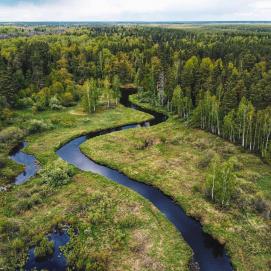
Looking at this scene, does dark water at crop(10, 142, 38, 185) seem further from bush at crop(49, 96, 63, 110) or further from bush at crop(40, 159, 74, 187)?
bush at crop(49, 96, 63, 110)

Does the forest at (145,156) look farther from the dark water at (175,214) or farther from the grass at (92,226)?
the dark water at (175,214)

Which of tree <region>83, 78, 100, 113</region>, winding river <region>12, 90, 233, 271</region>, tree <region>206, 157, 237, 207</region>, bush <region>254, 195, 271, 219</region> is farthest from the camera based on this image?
tree <region>83, 78, 100, 113</region>

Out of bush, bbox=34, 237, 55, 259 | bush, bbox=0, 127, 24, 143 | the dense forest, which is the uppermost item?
the dense forest

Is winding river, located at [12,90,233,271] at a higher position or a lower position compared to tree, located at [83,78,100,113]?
lower

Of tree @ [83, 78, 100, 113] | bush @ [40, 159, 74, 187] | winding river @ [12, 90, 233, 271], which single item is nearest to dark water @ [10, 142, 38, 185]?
bush @ [40, 159, 74, 187]

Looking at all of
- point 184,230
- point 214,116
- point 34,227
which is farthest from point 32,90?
point 184,230

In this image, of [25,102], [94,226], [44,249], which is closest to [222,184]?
[94,226]
